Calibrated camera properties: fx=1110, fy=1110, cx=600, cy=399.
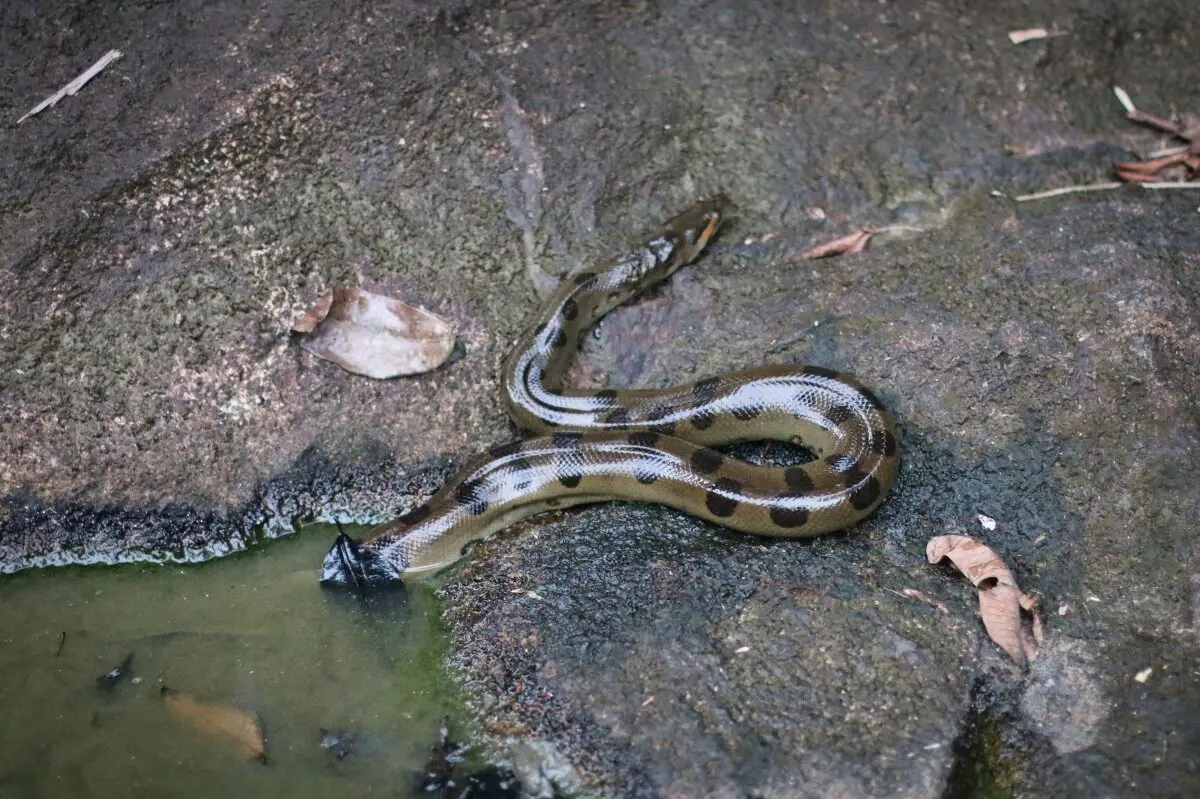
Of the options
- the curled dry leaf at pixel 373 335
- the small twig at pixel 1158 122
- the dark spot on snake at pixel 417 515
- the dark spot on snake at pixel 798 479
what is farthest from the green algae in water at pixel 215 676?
the small twig at pixel 1158 122

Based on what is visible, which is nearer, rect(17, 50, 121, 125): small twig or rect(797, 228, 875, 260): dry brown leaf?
rect(17, 50, 121, 125): small twig

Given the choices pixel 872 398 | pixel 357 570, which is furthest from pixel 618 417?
pixel 357 570

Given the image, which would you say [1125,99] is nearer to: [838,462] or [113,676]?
[838,462]

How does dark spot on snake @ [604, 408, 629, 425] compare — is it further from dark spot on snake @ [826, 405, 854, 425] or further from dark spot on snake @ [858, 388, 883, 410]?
dark spot on snake @ [858, 388, 883, 410]

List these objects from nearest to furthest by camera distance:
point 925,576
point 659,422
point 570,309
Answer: point 925,576, point 659,422, point 570,309

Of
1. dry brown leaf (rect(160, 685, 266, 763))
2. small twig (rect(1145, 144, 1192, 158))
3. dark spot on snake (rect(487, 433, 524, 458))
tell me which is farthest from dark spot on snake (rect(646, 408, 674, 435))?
small twig (rect(1145, 144, 1192, 158))

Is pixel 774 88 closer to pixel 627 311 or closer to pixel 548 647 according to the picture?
pixel 627 311
